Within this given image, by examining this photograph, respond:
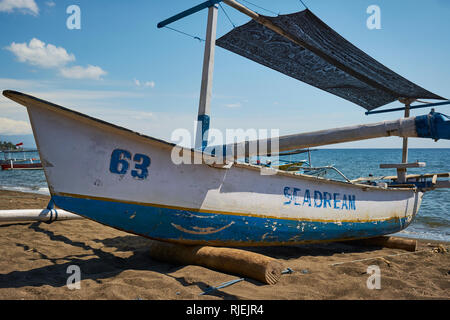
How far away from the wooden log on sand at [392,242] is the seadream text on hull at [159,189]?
219 centimetres

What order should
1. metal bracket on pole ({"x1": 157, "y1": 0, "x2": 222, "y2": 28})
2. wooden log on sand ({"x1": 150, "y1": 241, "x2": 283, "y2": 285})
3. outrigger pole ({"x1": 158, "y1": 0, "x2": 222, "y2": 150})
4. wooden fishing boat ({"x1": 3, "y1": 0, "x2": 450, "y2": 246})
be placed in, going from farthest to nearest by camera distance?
metal bracket on pole ({"x1": 157, "y1": 0, "x2": 222, "y2": 28}), outrigger pole ({"x1": 158, "y1": 0, "x2": 222, "y2": 150}), wooden log on sand ({"x1": 150, "y1": 241, "x2": 283, "y2": 285}), wooden fishing boat ({"x1": 3, "y1": 0, "x2": 450, "y2": 246})

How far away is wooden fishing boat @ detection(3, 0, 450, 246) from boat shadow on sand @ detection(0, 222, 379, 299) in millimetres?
509

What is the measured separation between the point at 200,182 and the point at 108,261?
1902mm

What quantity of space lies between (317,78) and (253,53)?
1.79 m

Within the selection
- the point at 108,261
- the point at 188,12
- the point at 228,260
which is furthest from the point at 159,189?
the point at 188,12

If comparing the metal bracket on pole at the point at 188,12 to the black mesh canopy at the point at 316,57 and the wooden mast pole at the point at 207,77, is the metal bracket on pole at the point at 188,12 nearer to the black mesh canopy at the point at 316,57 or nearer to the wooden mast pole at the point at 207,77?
the wooden mast pole at the point at 207,77

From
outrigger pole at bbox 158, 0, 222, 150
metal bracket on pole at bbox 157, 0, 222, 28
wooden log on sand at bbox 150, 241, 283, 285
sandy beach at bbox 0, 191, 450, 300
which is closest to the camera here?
sandy beach at bbox 0, 191, 450, 300

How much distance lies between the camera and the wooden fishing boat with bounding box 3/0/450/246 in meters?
3.48

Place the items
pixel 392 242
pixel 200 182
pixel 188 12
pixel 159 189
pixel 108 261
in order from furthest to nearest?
pixel 392 242
pixel 188 12
pixel 108 261
pixel 200 182
pixel 159 189

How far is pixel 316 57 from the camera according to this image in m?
6.61

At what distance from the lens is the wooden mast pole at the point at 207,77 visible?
15.3ft

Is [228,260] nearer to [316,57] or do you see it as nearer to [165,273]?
[165,273]

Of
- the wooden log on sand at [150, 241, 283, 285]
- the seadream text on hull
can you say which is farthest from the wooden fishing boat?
the wooden log on sand at [150, 241, 283, 285]

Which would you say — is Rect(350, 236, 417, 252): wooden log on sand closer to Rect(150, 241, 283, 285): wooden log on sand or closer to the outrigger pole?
Rect(150, 241, 283, 285): wooden log on sand
